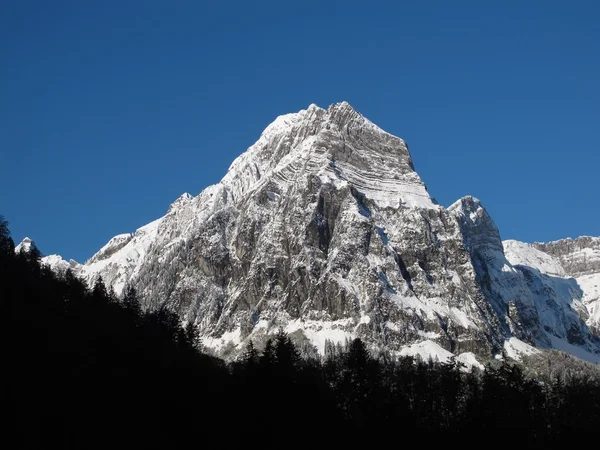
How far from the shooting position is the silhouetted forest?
94.4 metres

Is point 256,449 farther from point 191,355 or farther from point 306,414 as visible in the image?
point 191,355

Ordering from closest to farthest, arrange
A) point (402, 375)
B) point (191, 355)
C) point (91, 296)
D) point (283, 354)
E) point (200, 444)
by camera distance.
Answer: point (200, 444)
point (283, 354)
point (191, 355)
point (91, 296)
point (402, 375)

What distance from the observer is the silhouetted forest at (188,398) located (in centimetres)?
9444

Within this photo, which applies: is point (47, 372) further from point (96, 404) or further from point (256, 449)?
point (256, 449)

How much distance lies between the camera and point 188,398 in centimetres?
11206

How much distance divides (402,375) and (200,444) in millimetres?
75419

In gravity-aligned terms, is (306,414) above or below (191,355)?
below

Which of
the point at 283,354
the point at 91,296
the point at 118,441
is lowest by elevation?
the point at 118,441

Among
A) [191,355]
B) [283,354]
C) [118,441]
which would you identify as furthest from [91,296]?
[118,441]

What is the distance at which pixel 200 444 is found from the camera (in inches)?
4122

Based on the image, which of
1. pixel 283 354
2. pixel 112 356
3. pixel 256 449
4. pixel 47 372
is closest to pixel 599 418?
pixel 283 354

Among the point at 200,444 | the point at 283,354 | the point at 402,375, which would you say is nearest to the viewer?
the point at 200,444

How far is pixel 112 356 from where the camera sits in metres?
112

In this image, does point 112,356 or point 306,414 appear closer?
Result: point 112,356
